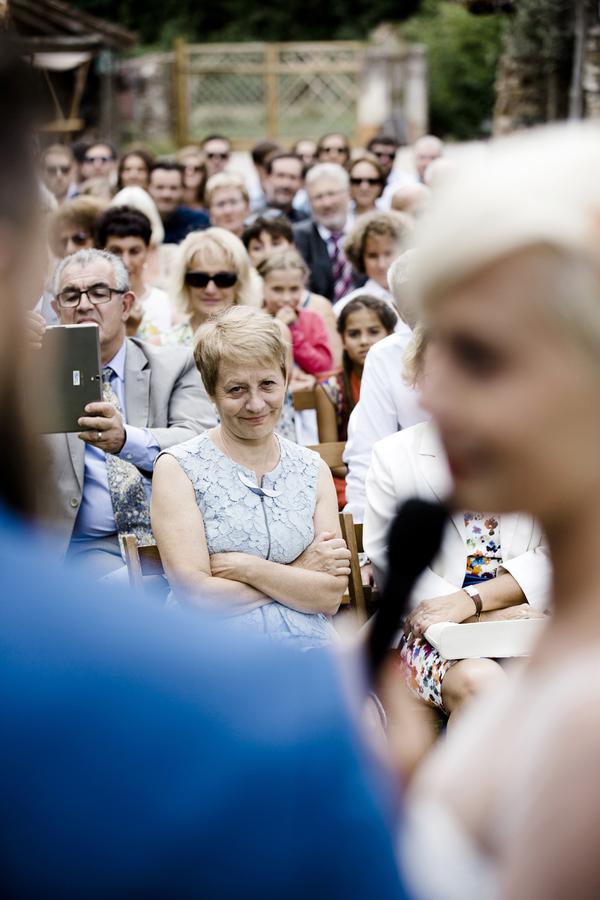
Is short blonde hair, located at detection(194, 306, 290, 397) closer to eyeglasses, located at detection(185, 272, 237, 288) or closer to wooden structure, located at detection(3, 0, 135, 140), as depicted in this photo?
eyeglasses, located at detection(185, 272, 237, 288)

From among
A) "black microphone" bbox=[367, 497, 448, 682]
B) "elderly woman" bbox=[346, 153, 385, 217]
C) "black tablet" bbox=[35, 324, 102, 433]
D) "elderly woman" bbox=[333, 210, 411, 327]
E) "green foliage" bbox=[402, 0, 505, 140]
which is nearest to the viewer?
"black microphone" bbox=[367, 497, 448, 682]

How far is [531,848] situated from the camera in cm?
82

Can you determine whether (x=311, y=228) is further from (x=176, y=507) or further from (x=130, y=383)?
(x=176, y=507)

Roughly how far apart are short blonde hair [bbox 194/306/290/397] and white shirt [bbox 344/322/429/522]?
778 millimetres

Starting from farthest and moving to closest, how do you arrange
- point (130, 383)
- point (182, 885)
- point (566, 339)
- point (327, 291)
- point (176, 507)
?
1. point (327, 291)
2. point (130, 383)
3. point (176, 507)
4. point (566, 339)
5. point (182, 885)

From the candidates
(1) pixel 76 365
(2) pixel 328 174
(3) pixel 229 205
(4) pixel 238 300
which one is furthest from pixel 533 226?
(2) pixel 328 174

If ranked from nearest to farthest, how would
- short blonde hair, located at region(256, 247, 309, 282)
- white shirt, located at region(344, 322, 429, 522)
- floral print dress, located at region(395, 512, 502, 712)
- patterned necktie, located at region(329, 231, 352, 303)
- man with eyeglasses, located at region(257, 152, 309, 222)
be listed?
floral print dress, located at region(395, 512, 502, 712) < white shirt, located at region(344, 322, 429, 522) < short blonde hair, located at region(256, 247, 309, 282) < patterned necktie, located at region(329, 231, 352, 303) < man with eyeglasses, located at region(257, 152, 309, 222)

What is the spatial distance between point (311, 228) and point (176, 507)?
5879 millimetres

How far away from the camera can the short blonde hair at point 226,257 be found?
21.6 ft

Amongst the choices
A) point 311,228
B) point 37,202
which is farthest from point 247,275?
point 37,202

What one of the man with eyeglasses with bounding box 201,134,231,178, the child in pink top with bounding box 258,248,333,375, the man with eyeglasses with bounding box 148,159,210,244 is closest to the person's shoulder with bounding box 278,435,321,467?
the child in pink top with bounding box 258,248,333,375

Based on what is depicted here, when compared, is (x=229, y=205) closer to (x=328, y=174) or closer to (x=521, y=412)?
(x=328, y=174)

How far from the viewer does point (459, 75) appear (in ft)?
124

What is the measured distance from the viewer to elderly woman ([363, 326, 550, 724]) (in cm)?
429
